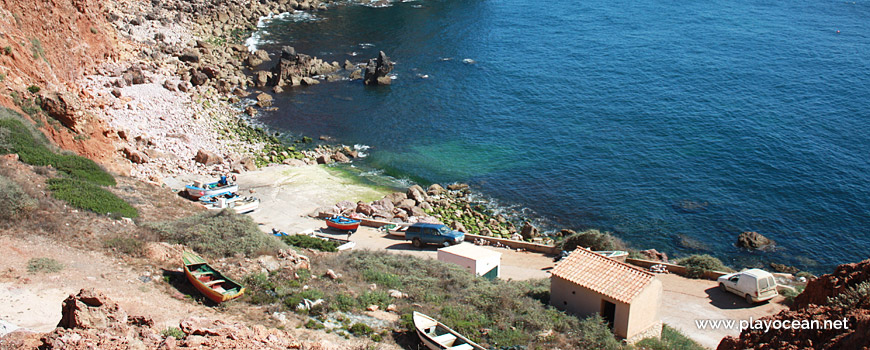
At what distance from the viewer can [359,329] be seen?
2012 centimetres

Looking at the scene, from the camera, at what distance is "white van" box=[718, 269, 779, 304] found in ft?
87.0

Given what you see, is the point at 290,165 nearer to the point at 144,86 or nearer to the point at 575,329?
the point at 144,86

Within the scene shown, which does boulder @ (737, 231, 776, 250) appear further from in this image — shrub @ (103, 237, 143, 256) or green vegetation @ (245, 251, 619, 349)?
shrub @ (103, 237, 143, 256)

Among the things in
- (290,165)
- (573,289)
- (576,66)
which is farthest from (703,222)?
(576,66)

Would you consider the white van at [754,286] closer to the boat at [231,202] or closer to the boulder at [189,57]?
the boat at [231,202]

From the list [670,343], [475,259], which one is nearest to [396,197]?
[475,259]

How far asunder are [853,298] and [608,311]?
25.3ft

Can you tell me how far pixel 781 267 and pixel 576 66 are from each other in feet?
A: 135

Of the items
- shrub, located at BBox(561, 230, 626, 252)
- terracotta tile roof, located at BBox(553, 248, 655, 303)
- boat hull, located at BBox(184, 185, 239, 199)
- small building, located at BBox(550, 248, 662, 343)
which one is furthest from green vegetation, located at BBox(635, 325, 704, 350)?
boat hull, located at BBox(184, 185, 239, 199)

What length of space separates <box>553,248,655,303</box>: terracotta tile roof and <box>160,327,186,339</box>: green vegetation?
1322cm

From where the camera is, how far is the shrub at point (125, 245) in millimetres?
23312

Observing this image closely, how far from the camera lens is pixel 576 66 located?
7431 centimetres

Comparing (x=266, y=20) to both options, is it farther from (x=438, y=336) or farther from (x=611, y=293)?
(x=438, y=336)

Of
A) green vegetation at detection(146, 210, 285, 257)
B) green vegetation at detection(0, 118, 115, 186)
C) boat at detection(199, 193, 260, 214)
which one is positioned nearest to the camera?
green vegetation at detection(146, 210, 285, 257)
